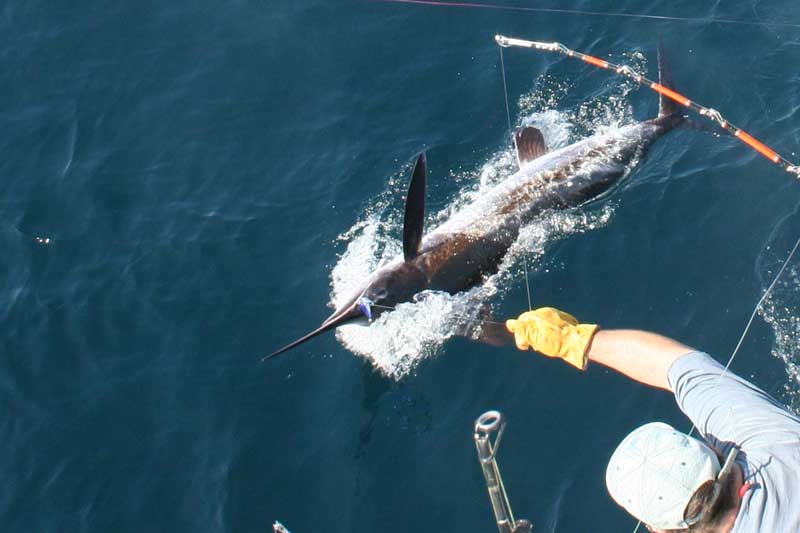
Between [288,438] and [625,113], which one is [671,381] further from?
[625,113]

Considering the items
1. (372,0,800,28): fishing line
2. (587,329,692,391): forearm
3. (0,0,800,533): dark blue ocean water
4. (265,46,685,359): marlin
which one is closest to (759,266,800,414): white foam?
(0,0,800,533): dark blue ocean water

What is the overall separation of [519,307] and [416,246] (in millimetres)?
1151

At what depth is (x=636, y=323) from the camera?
7.66 m

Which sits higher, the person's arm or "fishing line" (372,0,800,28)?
the person's arm

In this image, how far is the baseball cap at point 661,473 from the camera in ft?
11.4

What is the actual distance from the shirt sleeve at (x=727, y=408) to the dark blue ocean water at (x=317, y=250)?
8.32 feet

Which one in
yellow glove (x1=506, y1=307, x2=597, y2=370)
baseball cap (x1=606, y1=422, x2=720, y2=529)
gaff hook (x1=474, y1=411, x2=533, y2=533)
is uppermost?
baseball cap (x1=606, y1=422, x2=720, y2=529)

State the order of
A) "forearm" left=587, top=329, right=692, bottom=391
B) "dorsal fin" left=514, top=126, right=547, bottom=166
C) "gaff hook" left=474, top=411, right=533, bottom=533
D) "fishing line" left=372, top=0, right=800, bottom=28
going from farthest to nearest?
1. "fishing line" left=372, top=0, right=800, bottom=28
2. "dorsal fin" left=514, top=126, right=547, bottom=166
3. "forearm" left=587, top=329, right=692, bottom=391
4. "gaff hook" left=474, top=411, right=533, bottom=533

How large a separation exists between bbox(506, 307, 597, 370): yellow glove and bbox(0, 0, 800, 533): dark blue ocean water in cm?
159

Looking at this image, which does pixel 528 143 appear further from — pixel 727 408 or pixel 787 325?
pixel 727 408

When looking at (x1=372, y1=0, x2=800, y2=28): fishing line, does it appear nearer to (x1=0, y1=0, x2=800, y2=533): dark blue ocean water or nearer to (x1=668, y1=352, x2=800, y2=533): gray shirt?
(x1=0, y1=0, x2=800, y2=533): dark blue ocean water

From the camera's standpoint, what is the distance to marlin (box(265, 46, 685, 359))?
7668mm

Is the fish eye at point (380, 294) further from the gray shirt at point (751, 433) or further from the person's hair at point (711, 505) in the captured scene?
the person's hair at point (711, 505)

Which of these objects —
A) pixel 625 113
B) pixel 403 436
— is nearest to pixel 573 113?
pixel 625 113
